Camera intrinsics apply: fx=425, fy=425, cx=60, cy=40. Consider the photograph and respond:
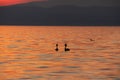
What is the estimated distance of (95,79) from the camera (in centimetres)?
3484

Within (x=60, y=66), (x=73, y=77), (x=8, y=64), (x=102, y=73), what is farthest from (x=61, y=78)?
(x=8, y=64)

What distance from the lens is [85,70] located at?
40.8m

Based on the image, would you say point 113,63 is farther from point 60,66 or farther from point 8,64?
point 8,64

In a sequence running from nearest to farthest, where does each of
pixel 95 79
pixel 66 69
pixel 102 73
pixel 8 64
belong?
pixel 95 79
pixel 102 73
pixel 66 69
pixel 8 64

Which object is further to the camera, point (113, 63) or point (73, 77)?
point (113, 63)

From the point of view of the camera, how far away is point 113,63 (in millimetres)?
47312

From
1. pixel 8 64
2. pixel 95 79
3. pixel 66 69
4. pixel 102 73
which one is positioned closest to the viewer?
pixel 95 79

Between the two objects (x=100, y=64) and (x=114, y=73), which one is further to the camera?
(x=100, y=64)

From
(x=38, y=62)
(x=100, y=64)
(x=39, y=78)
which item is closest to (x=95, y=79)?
(x=39, y=78)

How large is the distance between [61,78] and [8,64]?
1209 cm

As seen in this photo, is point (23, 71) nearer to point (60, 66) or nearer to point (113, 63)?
point (60, 66)

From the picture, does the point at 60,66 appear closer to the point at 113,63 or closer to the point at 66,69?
the point at 66,69

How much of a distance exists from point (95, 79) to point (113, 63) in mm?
Result: 12850

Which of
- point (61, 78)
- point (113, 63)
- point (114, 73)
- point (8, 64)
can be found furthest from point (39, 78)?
point (113, 63)
